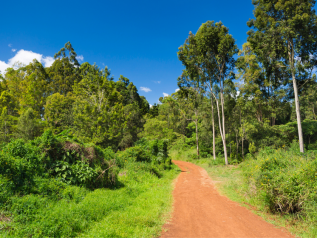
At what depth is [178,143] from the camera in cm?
3334

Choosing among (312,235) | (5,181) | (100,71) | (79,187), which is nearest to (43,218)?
(5,181)

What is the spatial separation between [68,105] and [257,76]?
2931cm

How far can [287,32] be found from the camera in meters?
14.3

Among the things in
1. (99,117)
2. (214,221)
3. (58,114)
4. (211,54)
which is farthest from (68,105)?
(214,221)

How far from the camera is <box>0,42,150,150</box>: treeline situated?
18375 mm

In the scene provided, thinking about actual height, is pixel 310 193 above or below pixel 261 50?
below

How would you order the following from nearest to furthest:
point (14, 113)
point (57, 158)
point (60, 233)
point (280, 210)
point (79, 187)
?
point (60, 233)
point (280, 210)
point (79, 187)
point (57, 158)
point (14, 113)

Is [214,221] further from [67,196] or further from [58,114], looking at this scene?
[58,114]

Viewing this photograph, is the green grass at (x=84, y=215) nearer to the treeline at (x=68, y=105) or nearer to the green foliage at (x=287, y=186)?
the green foliage at (x=287, y=186)

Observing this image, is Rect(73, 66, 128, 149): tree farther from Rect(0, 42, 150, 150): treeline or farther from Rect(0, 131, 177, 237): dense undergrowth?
Rect(0, 131, 177, 237): dense undergrowth

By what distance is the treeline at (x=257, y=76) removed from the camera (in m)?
14.6

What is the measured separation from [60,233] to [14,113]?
117ft

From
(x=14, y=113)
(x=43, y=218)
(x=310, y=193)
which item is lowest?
(x=43, y=218)

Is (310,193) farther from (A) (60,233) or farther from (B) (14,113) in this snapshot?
(B) (14,113)
